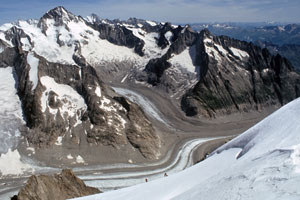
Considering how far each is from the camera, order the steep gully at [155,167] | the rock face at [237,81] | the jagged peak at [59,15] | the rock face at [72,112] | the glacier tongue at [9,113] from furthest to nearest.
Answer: the jagged peak at [59,15] < the rock face at [237,81] < the rock face at [72,112] < the glacier tongue at [9,113] < the steep gully at [155,167]

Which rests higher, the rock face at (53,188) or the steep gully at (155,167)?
the rock face at (53,188)

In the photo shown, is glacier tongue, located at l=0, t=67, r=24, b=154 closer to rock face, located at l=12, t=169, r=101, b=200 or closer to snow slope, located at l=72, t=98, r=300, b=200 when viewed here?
rock face, located at l=12, t=169, r=101, b=200

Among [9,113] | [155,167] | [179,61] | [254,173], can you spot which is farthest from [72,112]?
[179,61]

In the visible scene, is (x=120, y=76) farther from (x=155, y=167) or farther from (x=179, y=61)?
(x=155, y=167)

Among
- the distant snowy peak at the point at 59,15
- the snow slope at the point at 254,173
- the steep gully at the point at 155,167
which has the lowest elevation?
the steep gully at the point at 155,167

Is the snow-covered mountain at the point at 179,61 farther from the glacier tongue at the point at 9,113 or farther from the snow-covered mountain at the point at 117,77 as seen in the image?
the glacier tongue at the point at 9,113

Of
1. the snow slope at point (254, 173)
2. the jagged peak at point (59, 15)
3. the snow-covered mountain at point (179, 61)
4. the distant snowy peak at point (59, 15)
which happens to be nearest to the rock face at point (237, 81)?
the snow-covered mountain at point (179, 61)

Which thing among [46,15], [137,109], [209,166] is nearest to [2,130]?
[137,109]
